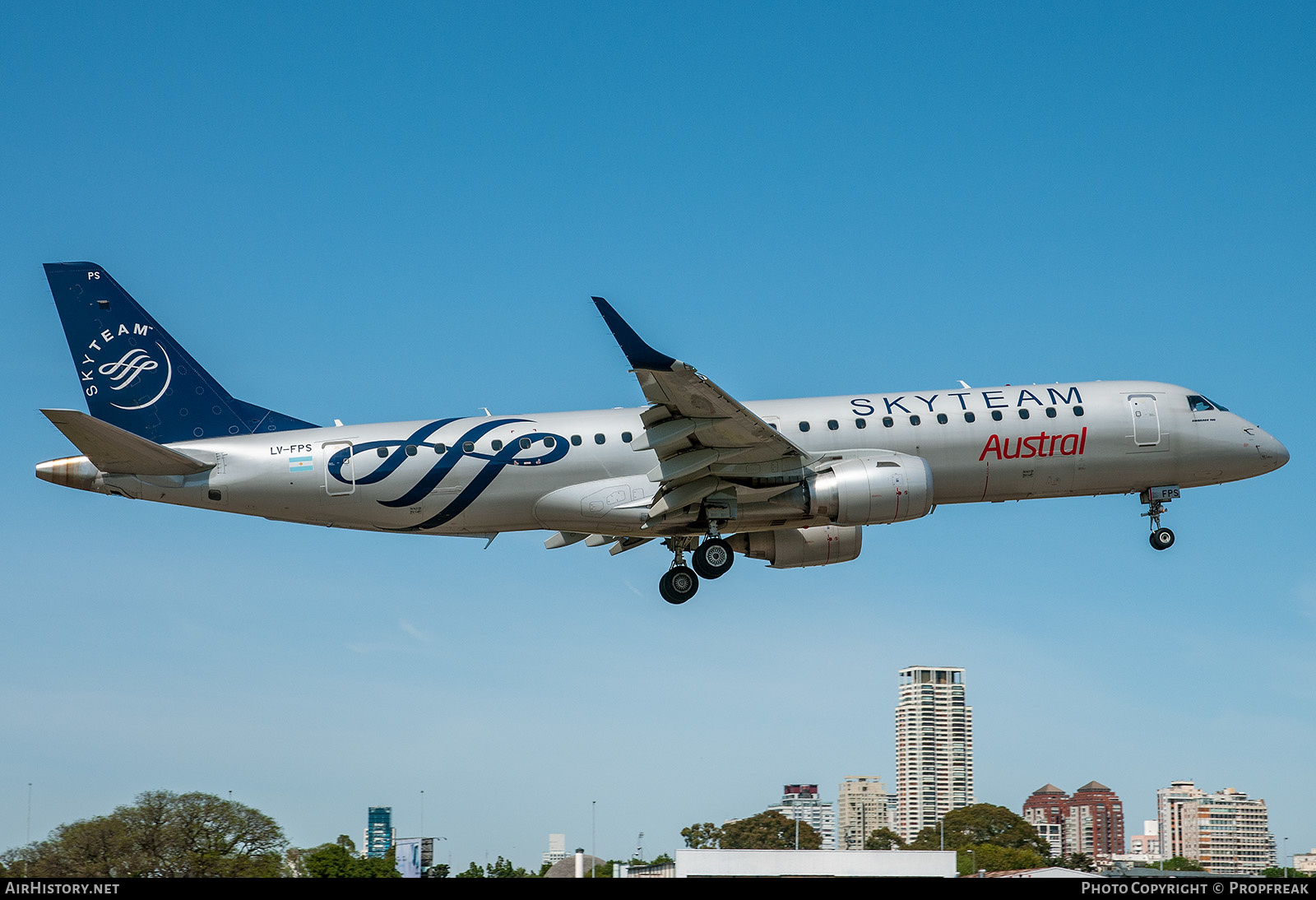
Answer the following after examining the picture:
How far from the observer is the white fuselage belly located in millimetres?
31422

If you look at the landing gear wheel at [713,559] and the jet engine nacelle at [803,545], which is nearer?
the landing gear wheel at [713,559]

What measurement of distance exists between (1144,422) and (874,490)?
27.4 feet

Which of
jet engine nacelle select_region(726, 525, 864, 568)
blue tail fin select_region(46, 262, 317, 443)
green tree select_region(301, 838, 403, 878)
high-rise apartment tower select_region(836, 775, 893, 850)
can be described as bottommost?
high-rise apartment tower select_region(836, 775, 893, 850)

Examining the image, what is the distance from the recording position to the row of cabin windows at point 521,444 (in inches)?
1248

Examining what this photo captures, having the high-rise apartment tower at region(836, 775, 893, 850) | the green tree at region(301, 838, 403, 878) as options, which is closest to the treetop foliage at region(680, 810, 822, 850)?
the green tree at region(301, 838, 403, 878)

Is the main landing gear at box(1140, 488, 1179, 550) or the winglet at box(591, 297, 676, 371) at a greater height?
the winglet at box(591, 297, 676, 371)

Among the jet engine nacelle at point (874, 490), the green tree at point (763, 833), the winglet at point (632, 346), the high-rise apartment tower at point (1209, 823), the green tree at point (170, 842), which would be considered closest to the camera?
the winglet at point (632, 346)

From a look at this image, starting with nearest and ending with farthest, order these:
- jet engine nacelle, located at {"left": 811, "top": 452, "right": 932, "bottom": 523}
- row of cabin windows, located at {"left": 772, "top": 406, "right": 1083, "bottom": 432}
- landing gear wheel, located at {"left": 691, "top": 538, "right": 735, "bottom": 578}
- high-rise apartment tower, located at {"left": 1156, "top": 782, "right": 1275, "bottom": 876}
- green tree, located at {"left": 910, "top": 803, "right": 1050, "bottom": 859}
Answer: jet engine nacelle, located at {"left": 811, "top": 452, "right": 932, "bottom": 523} → row of cabin windows, located at {"left": 772, "top": 406, "right": 1083, "bottom": 432} → landing gear wheel, located at {"left": 691, "top": 538, "right": 735, "bottom": 578} → green tree, located at {"left": 910, "top": 803, "right": 1050, "bottom": 859} → high-rise apartment tower, located at {"left": 1156, "top": 782, "right": 1275, "bottom": 876}

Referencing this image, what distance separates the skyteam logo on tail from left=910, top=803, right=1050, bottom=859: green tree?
6612cm

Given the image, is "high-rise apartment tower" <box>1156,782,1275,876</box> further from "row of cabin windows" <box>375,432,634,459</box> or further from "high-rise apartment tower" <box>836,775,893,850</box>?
"row of cabin windows" <box>375,432,634,459</box>

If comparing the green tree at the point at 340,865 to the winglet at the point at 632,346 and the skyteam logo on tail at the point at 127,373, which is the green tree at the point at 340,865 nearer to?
the skyteam logo on tail at the point at 127,373

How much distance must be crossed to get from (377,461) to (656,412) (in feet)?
23.6

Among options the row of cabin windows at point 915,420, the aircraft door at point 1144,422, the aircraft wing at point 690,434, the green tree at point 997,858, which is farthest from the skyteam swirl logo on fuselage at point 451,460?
the green tree at point 997,858

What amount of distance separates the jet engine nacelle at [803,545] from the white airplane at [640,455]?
583 millimetres
